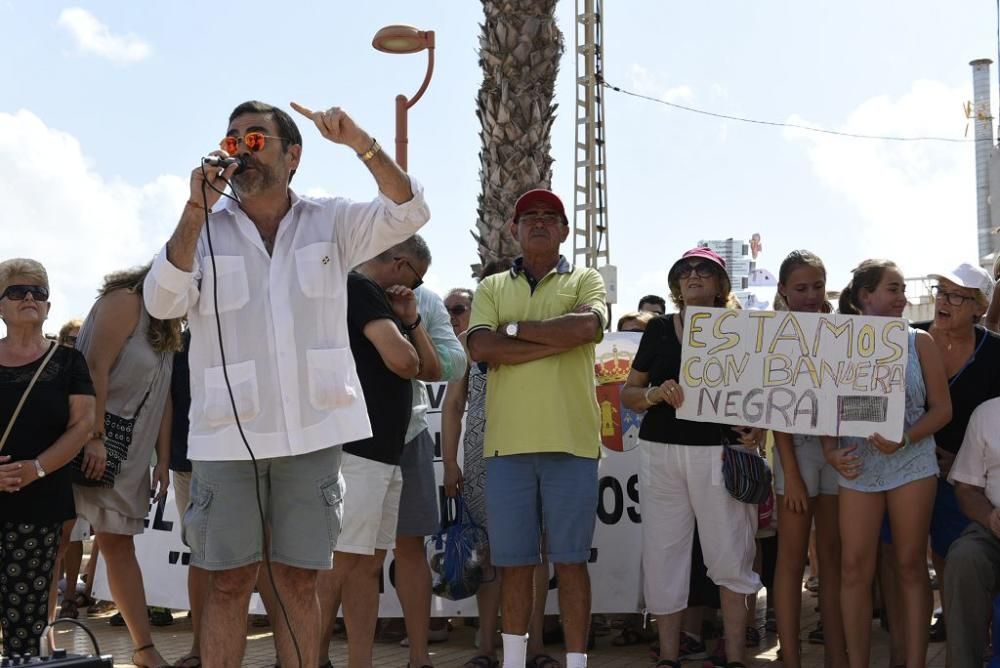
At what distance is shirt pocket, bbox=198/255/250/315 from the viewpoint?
409 centimetres

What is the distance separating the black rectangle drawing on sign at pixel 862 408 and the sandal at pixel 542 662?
6.62ft

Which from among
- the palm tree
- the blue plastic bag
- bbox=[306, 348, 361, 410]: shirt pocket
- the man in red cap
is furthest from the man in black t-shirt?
the palm tree

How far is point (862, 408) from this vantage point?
5.55 meters

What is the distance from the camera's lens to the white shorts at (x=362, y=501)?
5.31 m

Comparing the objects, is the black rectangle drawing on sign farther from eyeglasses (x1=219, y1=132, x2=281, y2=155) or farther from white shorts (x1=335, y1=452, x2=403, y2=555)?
eyeglasses (x1=219, y1=132, x2=281, y2=155)

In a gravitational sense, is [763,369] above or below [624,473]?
above

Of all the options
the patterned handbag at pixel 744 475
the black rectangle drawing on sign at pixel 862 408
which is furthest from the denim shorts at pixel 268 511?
the black rectangle drawing on sign at pixel 862 408

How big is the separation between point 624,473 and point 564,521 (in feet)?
5.94

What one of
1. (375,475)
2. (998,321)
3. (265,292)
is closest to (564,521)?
(375,475)

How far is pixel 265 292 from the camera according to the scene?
13.5ft

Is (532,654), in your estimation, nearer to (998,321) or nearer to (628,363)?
(628,363)

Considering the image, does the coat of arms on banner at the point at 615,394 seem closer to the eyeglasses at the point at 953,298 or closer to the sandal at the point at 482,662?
the sandal at the point at 482,662

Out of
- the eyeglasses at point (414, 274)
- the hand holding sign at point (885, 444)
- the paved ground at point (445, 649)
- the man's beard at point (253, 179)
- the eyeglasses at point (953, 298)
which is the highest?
the man's beard at point (253, 179)

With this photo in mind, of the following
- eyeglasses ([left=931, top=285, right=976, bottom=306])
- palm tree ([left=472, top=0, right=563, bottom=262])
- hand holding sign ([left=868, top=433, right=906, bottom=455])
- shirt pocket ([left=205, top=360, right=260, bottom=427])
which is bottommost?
hand holding sign ([left=868, top=433, right=906, bottom=455])
